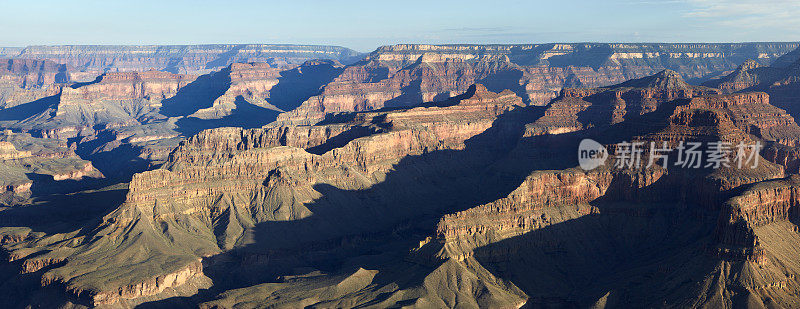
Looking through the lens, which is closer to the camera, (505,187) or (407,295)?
(407,295)

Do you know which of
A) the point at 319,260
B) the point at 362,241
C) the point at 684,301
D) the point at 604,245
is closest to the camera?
the point at 684,301

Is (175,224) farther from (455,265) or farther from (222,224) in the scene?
(455,265)

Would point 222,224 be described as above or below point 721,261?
below

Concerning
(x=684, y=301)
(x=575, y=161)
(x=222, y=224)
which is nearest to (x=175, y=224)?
(x=222, y=224)

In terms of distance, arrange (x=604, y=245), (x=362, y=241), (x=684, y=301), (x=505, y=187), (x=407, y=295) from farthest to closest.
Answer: (x=505, y=187) → (x=362, y=241) → (x=604, y=245) → (x=407, y=295) → (x=684, y=301)

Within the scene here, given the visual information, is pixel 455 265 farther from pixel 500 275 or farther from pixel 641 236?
pixel 641 236

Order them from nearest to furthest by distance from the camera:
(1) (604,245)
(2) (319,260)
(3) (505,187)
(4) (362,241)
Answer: (1) (604,245) → (2) (319,260) → (4) (362,241) → (3) (505,187)

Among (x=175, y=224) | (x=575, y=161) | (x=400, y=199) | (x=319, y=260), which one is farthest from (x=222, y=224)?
(x=575, y=161)

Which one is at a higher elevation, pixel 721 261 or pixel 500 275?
pixel 721 261

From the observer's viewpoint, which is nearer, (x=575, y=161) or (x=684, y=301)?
(x=684, y=301)
